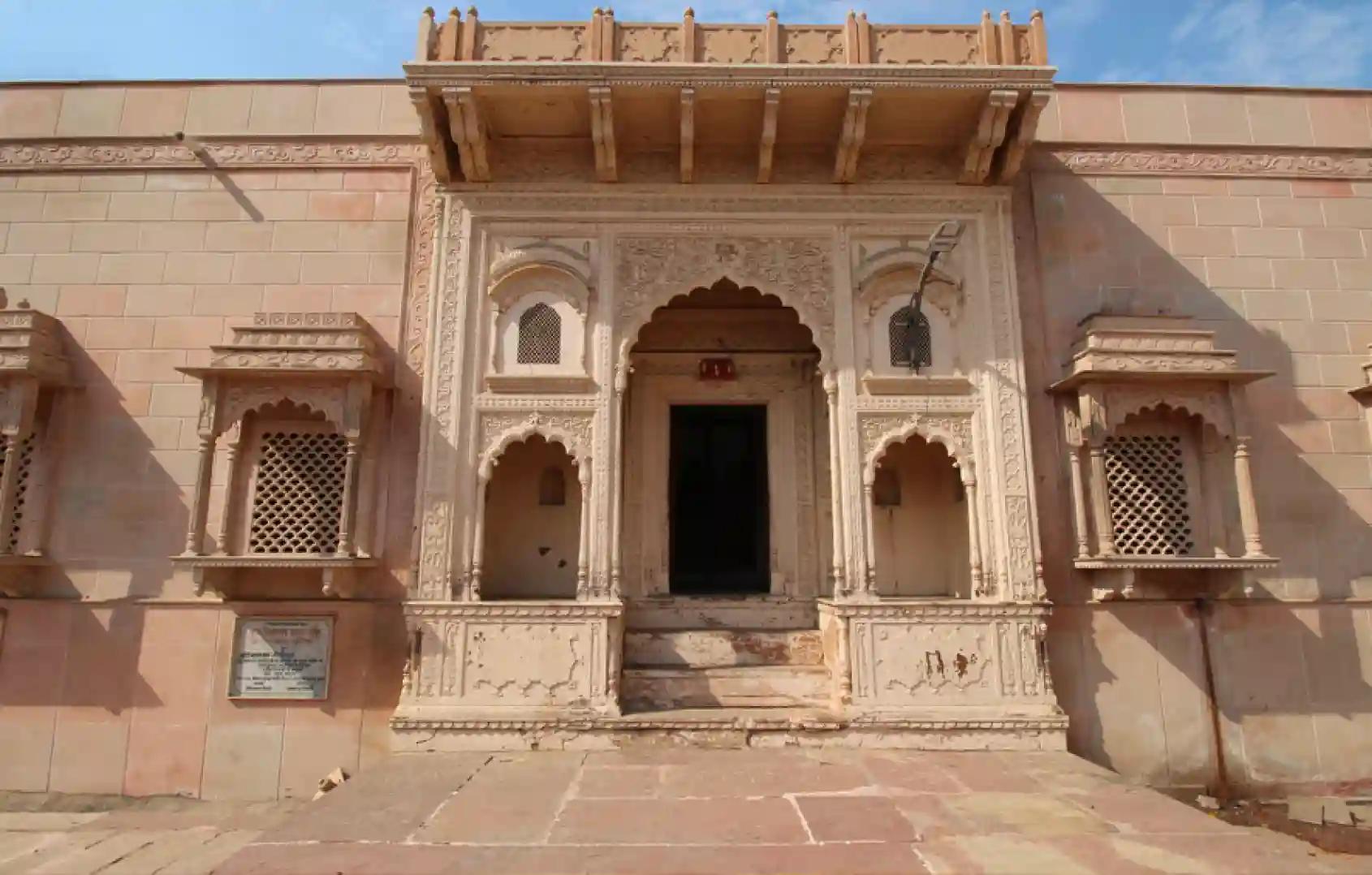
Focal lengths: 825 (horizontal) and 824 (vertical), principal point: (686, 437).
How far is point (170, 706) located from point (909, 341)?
6.53 metres

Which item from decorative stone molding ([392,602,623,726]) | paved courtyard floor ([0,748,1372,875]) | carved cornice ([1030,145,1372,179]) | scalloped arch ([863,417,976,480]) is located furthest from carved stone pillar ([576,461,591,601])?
carved cornice ([1030,145,1372,179])

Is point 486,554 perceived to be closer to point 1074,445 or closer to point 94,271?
point 94,271

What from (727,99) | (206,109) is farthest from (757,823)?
(206,109)

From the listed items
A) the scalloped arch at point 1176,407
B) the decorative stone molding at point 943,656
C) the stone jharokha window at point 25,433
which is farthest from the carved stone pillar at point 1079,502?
the stone jharokha window at point 25,433

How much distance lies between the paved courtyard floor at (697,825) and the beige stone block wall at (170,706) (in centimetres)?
34

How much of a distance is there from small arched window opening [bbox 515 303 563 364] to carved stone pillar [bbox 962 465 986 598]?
345 cm

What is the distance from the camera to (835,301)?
682cm

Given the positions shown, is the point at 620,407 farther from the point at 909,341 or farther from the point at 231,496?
the point at 231,496

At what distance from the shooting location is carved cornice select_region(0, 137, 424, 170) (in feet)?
24.0

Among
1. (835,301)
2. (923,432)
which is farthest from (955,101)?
(923,432)

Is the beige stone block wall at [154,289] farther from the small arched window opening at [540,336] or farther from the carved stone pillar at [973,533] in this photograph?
the carved stone pillar at [973,533]

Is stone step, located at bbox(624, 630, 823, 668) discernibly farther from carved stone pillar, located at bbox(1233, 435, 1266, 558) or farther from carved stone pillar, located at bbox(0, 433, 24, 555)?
carved stone pillar, located at bbox(0, 433, 24, 555)

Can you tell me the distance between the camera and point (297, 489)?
649 cm

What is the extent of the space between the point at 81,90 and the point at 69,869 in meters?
6.57
